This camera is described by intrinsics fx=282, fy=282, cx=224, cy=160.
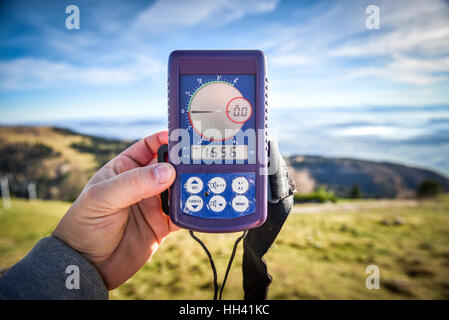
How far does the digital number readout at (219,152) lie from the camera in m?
1.26

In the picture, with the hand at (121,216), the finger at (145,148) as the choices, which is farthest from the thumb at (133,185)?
the finger at (145,148)

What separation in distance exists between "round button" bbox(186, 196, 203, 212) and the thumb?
0.12m

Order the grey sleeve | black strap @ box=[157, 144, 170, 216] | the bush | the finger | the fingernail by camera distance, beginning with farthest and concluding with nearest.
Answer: the bush < the finger < black strap @ box=[157, 144, 170, 216] < the fingernail < the grey sleeve

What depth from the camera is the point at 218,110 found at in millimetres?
1258

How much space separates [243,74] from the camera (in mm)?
1257

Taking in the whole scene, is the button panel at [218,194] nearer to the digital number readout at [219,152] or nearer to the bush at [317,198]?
the digital number readout at [219,152]

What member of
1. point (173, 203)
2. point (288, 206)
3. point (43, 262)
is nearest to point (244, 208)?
point (288, 206)

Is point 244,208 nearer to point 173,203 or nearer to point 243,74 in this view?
point 173,203

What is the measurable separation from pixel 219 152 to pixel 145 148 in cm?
64

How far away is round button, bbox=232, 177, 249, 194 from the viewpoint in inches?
49.7

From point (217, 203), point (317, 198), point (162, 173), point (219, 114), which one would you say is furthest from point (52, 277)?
point (317, 198)

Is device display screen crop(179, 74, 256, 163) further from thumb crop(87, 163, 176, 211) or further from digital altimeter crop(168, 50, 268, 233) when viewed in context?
thumb crop(87, 163, 176, 211)

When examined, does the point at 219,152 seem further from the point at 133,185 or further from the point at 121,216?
the point at 121,216

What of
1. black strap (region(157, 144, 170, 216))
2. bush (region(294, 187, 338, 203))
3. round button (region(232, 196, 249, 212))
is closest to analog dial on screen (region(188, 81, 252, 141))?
black strap (region(157, 144, 170, 216))
